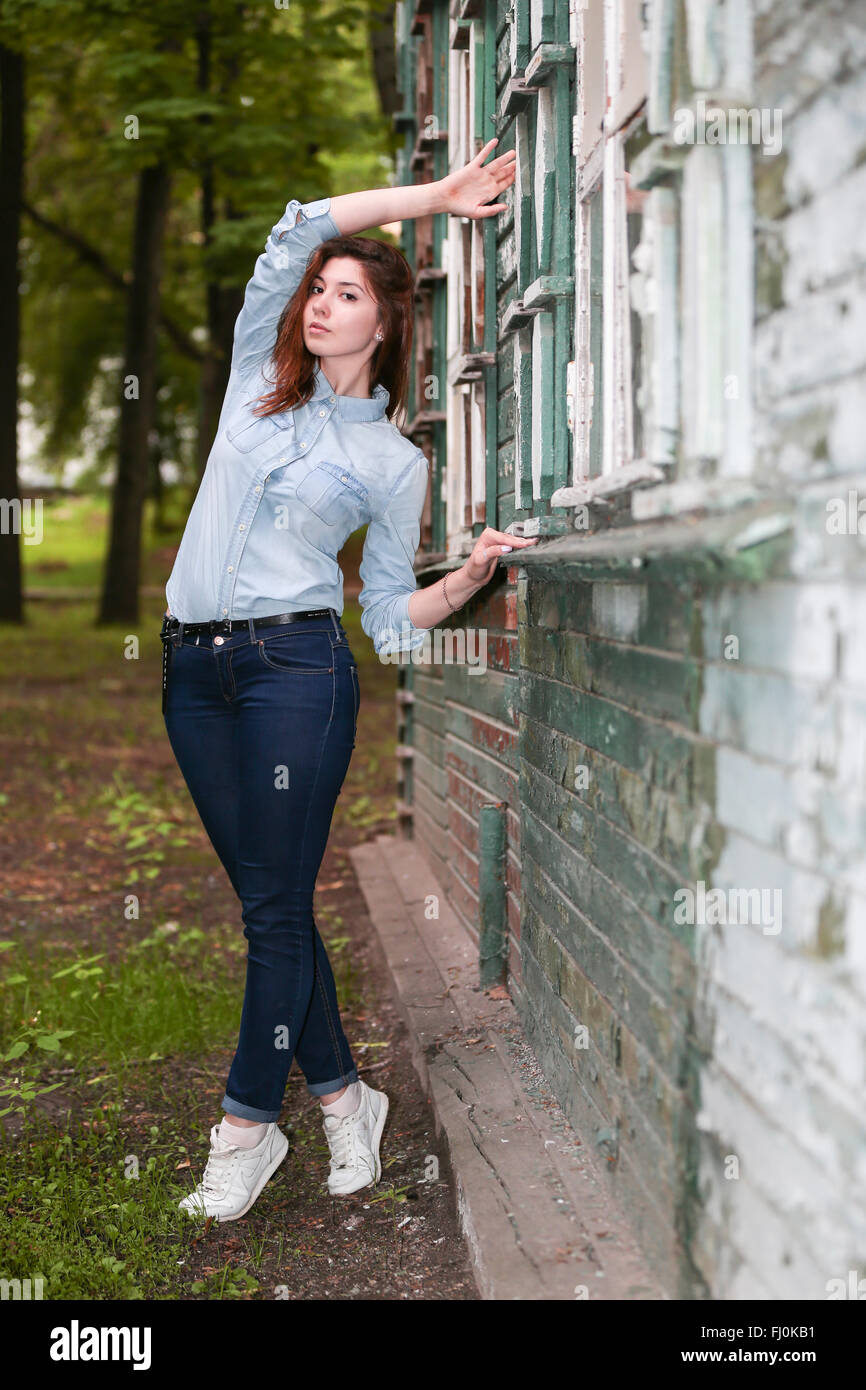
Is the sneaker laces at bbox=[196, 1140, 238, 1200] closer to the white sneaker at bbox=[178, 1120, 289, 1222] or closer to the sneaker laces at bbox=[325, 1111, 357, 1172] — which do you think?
the white sneaker at bbox=[178, 1120, 289, 1222]

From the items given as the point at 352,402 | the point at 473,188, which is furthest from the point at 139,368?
the point at 352,402

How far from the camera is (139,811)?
836cm

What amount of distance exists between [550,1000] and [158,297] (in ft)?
52.0

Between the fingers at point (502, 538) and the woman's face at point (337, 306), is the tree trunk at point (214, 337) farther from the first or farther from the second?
the fingers at point (502, 538)

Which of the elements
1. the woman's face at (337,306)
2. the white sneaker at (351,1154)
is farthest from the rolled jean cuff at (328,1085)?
the woman's face at (337,306)

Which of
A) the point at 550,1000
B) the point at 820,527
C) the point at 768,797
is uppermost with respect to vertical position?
the point at 820,527

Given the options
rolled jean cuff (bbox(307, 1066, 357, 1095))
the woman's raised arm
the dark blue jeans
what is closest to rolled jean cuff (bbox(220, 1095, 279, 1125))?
the dark blue jeans

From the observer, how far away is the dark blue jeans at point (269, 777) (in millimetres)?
3186

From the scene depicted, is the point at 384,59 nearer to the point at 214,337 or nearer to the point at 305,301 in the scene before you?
the point at 214,337

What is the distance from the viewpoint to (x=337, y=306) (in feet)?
10.7

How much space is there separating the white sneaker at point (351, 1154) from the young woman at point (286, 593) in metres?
0.21
